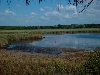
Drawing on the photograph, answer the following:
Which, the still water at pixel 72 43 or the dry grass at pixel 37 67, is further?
the still water at pixel 72 43

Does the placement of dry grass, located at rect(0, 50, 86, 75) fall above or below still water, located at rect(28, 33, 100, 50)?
above

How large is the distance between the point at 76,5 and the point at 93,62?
5578 mm

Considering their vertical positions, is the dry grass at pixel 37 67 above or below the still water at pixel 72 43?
above

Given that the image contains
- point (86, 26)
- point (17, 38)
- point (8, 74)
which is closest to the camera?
point (8, 74)

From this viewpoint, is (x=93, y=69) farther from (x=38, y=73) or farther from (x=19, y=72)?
(x=19, y=72)

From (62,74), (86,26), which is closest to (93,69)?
(62,74)

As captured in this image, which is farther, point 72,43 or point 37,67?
point 72,43

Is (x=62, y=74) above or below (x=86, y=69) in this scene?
below

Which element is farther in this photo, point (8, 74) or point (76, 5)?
point (8, 74)

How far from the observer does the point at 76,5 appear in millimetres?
2494

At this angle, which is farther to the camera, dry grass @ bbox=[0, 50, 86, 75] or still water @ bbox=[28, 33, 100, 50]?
still water @ bbox=[28, 33, 100, 50]

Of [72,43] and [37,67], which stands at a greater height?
[37,67]

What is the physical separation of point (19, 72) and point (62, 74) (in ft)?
6.62

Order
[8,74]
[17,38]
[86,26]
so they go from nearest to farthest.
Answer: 1. [8,74]
2. [17,38]
3. [86,26]
